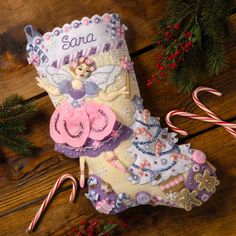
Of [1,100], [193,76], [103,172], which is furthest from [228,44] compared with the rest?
[1,100]

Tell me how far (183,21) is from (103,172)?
0.49 metres

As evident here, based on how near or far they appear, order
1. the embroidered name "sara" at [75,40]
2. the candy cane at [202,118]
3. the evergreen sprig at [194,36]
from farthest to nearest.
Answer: the candy cane at [202,118] < the embroidered name "sara" at [75,40] < the evergreen sprig at [194,36]

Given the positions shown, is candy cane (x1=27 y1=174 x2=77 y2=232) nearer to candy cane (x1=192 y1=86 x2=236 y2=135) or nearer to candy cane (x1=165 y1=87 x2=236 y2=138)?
candy cane (x1=165 y1=87 x2=236 y2=138)

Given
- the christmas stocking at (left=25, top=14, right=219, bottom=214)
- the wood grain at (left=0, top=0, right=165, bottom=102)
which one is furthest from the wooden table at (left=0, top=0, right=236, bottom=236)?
the christmas stocking at (left=25, top=14, right=219, bottom=214)

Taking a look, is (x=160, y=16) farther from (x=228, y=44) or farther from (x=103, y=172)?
(x=103, y=172)

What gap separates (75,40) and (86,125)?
0.79ft

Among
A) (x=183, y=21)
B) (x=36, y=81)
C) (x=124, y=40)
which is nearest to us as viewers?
(x=183, y=21)

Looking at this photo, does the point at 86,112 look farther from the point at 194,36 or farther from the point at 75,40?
the point at 194,36

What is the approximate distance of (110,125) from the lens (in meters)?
1.21

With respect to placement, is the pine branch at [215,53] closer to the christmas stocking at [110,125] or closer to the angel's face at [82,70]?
the christmas stocking at [110,125]

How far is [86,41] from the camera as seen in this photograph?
3.94ft

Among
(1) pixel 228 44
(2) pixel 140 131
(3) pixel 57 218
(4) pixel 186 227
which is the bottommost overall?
(4) pixel 186 227

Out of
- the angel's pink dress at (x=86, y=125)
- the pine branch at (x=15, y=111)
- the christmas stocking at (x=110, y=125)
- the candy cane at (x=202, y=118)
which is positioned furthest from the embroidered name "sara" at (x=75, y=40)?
the candy cane at (x=202, y=118)

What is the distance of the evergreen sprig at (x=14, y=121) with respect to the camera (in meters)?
1.29
